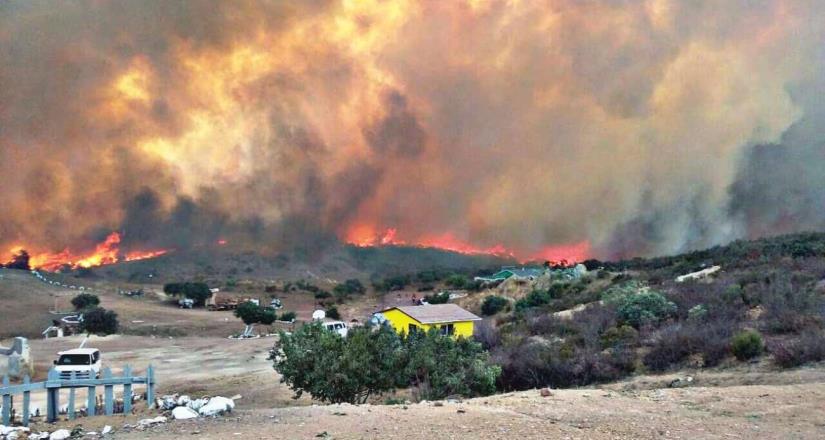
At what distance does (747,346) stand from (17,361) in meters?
30.5

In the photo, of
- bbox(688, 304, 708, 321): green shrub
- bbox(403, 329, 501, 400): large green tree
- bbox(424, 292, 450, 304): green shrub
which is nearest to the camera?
bbox(403, 329, 501, 400): large green tree

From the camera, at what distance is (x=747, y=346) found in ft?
65.5

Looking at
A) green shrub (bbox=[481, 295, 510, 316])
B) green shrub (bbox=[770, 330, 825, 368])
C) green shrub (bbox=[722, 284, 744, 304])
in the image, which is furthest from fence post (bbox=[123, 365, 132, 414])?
green shrub (bbox=[481, 295, 510, 316])

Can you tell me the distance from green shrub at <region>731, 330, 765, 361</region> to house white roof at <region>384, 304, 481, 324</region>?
1937cm

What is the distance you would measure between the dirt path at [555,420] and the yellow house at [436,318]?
22.5 meters

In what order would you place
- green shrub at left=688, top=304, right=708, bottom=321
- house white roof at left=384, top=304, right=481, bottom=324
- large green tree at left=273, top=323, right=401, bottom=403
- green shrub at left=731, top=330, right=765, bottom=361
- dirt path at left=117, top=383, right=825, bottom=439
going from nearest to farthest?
dirt path at left=117, top=383, right=825, bottom=439, large green tree at left=273, top=323, right=401, bottom=403, green shrub at left=731, top=330, right=765, bottom=361, green shrub at left=688, top=304, right=708, bottom=321, house white roof at left=384, top=304, right=481, bottom=324

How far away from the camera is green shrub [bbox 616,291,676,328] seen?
98.9 feet

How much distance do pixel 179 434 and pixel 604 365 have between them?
14250 millimetres

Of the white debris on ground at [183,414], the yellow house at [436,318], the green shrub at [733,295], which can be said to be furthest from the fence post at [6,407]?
the green shrub at [733,295]

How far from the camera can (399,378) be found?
58.5 feet

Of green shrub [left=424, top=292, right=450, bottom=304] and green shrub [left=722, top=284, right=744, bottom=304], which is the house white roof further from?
green shrub [left=424, top=292, right=450, bottom=304]

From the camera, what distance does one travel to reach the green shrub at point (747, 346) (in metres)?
20.0

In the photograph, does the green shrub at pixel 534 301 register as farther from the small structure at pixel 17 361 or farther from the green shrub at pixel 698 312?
the small structure at pixel 17 361

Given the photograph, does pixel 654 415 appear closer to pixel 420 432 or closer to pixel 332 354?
pixel 420 432
